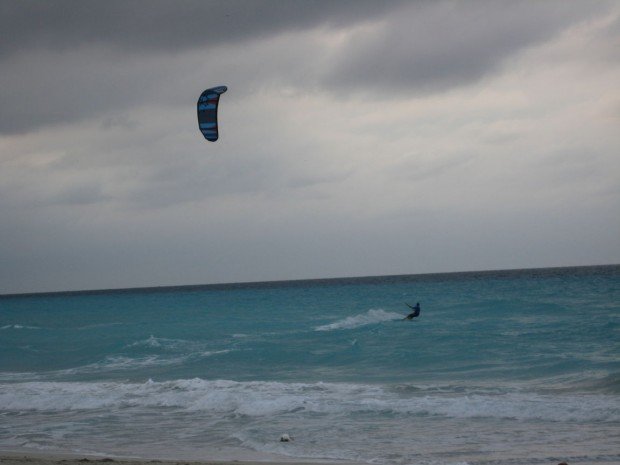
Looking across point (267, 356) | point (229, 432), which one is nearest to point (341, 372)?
point (267, 356)

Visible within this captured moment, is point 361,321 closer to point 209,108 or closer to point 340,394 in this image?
point 340,394

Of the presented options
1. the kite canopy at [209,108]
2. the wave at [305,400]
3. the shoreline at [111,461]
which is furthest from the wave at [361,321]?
the shoreline at [111,461]

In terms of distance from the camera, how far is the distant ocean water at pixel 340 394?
10.7 metres

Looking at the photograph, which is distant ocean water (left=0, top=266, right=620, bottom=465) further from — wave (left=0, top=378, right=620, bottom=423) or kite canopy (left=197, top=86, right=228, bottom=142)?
kite canopy (left=197, top=86, right=228, bottom=142)

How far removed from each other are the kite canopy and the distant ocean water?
18.1 feet

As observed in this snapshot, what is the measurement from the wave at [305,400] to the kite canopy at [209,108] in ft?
18.1

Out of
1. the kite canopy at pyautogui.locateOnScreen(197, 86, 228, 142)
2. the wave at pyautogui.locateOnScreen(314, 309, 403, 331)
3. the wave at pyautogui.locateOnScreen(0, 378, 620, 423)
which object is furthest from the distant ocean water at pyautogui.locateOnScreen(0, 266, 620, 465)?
the kite canopy at pyautogui.locateOnScreen(197, 86, 228, 142)

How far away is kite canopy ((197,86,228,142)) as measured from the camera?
1369 centimetres

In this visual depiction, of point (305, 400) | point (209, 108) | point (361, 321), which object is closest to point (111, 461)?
point (305, 400)

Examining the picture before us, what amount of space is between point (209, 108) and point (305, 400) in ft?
19.8

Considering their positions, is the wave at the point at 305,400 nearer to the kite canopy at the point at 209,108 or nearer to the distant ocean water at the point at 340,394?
the distant ocean water at the point at 340,394

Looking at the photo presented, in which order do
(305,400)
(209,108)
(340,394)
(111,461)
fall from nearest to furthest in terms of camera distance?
(111,461) < (209,108) < (305,400) < (340,394)

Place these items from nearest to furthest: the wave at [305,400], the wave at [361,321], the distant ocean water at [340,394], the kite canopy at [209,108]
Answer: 1. the distant ocean water at [340,394]
2. the wave at [305,400]
3. the kite canopy at [209,108]
4. the wave at [361,321]

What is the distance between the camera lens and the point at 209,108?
1379cm
